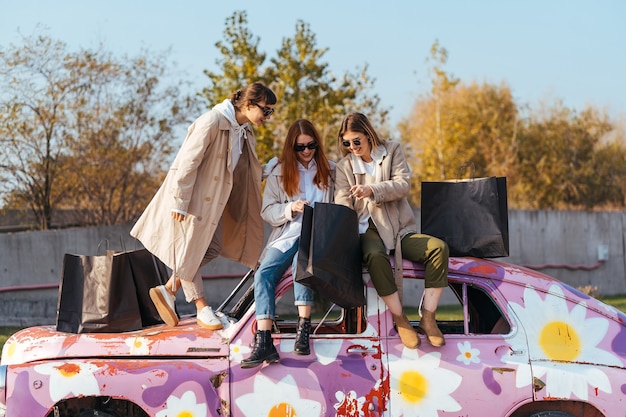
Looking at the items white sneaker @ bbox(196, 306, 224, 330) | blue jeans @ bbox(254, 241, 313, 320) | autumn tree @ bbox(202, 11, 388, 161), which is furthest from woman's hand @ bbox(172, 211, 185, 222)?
autumn tree @ bbox(202, 11, 388, 161)

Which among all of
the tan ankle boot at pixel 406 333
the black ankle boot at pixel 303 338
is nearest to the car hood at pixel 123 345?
the black ankle boot at pixel 303 338

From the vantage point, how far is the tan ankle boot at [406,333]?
16.0 feet

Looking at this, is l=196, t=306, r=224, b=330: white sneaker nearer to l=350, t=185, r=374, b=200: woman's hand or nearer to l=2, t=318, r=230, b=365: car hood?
l=2, t=318, r=230, b=365: car hood

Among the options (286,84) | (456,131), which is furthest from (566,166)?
(286,84)

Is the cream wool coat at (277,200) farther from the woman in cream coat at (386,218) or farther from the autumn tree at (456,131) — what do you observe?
the autumn tree at (456,131)

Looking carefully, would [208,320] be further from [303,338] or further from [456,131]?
[456,131]

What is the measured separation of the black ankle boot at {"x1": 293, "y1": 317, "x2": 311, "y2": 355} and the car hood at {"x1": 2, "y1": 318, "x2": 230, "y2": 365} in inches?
17.3

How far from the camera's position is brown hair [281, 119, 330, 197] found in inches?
226

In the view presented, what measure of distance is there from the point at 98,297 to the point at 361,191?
6.33 ft

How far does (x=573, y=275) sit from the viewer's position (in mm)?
19094

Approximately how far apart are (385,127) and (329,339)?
805 inches

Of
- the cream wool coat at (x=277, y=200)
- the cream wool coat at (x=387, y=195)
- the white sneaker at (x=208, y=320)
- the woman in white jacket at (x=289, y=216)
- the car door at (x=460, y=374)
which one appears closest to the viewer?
the car door at (x=460, y=374)

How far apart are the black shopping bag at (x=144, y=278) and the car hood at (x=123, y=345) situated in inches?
13.5

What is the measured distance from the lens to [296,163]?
5766 millimetres
